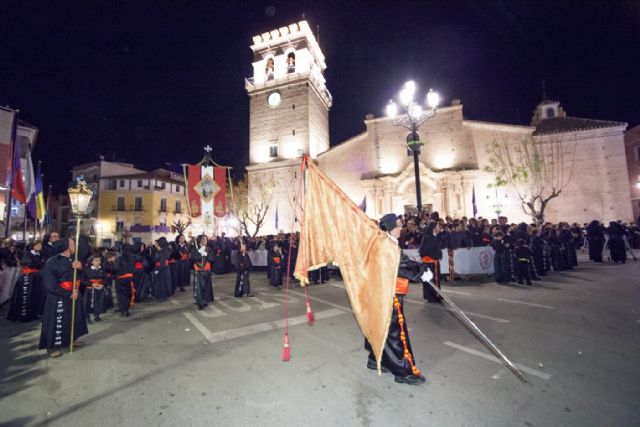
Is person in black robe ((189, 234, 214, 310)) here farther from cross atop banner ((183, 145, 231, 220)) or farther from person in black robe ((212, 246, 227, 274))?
person in black robe ((212, 246, 227, 274))

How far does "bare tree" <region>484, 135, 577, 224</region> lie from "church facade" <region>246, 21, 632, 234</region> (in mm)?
320

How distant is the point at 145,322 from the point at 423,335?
596 cm

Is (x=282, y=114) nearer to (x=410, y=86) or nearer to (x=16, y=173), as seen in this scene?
(x=16, y=173)

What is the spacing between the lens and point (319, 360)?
174 inches

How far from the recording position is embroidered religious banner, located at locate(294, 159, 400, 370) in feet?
12.2

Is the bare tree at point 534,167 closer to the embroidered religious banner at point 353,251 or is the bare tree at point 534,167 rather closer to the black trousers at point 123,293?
the embroidered religious banner at point 353,251

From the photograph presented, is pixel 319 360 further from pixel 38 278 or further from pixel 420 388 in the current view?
pixel 38 278

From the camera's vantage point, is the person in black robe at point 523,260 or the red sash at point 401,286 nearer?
the red sash at point 401,286

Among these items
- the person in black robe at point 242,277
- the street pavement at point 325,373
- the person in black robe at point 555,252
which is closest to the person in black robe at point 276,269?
the person in black robe at point 242,277

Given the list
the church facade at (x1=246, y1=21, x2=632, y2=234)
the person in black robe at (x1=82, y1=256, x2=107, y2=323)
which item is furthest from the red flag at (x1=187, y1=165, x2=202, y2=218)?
the church facade at (x1=246, y1=21, x2=632, y2=234)

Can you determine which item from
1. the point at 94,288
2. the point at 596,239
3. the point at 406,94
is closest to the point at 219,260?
the point at 94,288

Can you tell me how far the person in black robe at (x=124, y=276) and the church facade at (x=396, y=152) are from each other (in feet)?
56.3

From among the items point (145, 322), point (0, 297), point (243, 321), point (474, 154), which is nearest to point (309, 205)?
point (243, 321)

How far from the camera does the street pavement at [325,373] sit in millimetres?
3082
